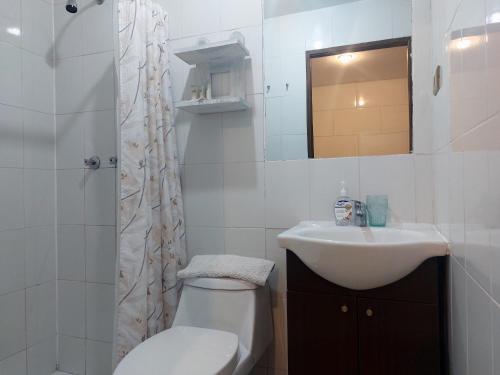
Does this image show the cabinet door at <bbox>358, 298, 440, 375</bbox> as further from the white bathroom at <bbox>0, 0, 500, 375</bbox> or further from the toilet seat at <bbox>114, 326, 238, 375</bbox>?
the toilet seat at <bbox>114, 326, 238, 375</bbox>

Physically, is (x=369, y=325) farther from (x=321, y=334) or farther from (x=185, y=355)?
(x=185, y=355)

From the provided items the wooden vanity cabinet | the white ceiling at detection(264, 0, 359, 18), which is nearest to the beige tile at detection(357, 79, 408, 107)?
the white ceiling at detection(264, 0, 359, 18)

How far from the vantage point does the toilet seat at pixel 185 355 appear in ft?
3.13

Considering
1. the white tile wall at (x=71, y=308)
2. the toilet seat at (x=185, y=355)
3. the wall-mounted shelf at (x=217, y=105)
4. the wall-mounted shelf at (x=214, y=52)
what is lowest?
the white tile wall at (x=71, y=308)

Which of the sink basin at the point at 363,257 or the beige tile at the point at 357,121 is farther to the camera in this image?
the beige tile at the point at 357,121

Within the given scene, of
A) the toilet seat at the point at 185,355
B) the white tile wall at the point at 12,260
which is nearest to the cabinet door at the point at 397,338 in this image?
the toilet seat at the point at 185,355

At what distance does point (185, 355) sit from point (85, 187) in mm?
1133

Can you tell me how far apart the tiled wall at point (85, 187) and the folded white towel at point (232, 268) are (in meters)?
0.58

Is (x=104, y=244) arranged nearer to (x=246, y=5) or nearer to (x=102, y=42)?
(x=102, y=42)

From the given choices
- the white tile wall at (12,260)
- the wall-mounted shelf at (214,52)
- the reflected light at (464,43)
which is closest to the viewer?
the reflected light at (464,43)

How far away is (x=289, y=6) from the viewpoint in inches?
58.7

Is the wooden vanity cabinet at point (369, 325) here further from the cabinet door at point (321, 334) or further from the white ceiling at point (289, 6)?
the white ceiling at point (289, 6)

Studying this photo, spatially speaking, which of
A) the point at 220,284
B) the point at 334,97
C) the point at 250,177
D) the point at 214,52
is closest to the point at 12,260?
the point at 220,284

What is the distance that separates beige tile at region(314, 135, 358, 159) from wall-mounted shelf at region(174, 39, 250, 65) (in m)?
0.53
